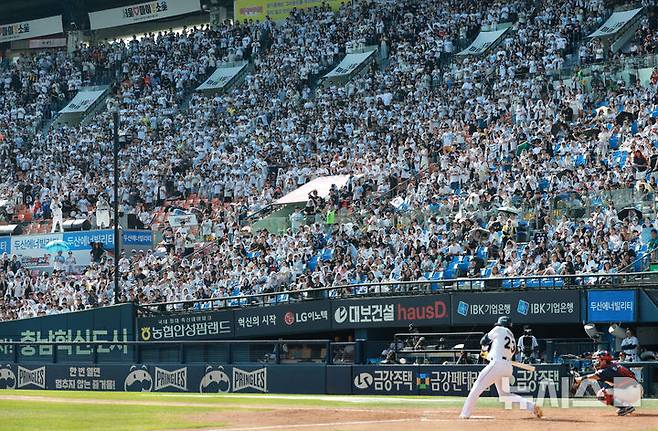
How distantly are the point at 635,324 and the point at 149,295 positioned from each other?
16.8m

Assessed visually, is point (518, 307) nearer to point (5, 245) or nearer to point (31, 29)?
point (5, 245)

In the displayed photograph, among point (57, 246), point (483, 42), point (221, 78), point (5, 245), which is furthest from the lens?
point (221, 78)

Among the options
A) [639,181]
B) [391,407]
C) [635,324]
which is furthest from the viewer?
[639,181]

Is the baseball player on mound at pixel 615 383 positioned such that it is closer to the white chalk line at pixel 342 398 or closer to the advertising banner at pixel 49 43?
the white chalk line at pixel 342 398

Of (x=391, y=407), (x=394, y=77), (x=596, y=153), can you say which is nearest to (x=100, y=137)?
(x=394, y=77)

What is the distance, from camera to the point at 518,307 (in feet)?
95.2

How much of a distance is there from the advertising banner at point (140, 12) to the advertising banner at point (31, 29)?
2344mm

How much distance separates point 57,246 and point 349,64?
1406 cm

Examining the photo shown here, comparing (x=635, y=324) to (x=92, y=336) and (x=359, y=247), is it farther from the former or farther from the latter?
(x=92, y=336)

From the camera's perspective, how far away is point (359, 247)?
35.1 meters

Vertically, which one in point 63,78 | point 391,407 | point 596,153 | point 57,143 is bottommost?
point 391,407

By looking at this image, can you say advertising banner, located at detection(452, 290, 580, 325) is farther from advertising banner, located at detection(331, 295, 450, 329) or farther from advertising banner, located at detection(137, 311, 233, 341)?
advertising banner, located at detection(137, 311, 233, 341)

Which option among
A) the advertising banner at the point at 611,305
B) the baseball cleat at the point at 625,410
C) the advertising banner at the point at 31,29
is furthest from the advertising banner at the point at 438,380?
the advertising banner at the point at 31,29

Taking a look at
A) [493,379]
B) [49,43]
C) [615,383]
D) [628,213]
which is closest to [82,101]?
[49,43]
